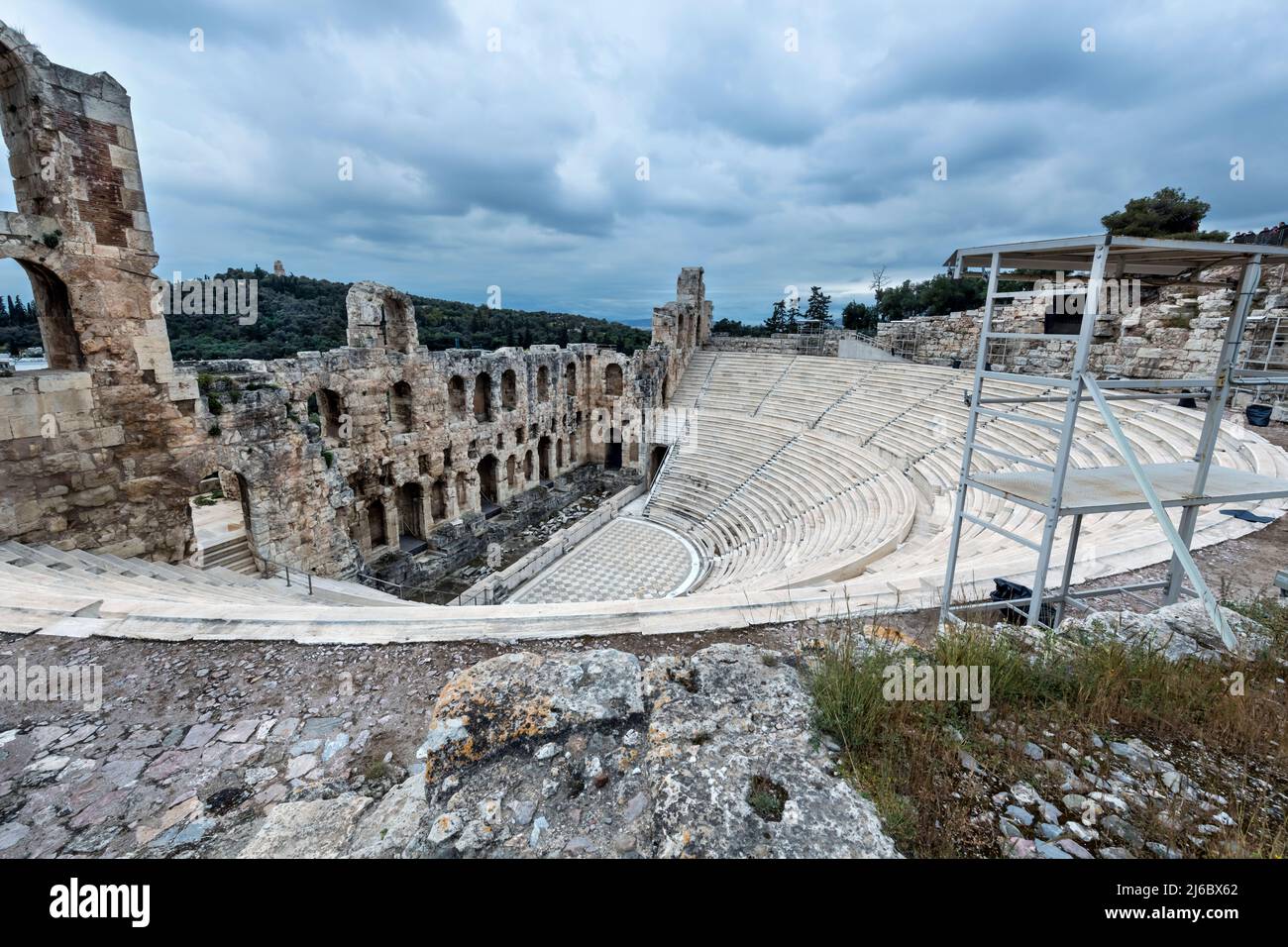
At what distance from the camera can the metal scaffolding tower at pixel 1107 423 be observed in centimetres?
346

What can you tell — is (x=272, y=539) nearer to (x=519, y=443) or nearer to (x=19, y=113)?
(x=19, y=113)

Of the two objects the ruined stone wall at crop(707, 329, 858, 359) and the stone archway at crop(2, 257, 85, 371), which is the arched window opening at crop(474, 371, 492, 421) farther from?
the ruined stone wall at crop(707, 329, 858, 359)

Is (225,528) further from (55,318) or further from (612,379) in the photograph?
(612,379)

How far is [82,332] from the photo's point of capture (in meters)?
7.15

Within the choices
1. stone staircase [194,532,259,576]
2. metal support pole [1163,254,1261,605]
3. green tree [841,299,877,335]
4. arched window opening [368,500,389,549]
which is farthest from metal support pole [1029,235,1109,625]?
green tree [841,299,877,335]

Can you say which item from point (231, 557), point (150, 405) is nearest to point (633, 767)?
point (150, 405)

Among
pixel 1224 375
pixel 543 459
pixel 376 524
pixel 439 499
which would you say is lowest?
pixel 376 524

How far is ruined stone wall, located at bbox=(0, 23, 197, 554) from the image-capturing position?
668 centimetres

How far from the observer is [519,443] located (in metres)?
20.2

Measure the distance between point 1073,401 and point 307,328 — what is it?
130 feet

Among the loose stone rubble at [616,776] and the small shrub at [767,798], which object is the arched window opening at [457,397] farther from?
the small shrub at [767,798]

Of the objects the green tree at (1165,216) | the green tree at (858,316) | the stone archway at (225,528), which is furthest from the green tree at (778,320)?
the stone archway at (225,528)

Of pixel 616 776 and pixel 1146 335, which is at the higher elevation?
pixel 1146 335
